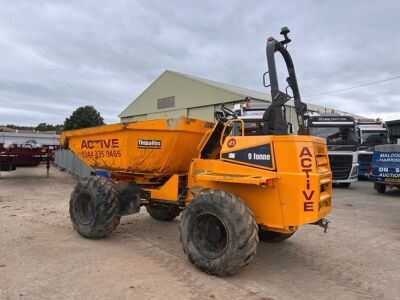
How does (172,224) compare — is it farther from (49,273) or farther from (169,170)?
(49,273)

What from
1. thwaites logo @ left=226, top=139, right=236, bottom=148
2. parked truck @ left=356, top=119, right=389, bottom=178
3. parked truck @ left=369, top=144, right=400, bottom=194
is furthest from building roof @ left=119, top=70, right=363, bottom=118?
thwaites logo @ left=226, top=139, right=236, bottom=148

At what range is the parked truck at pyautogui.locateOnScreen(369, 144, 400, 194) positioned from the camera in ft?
44.9

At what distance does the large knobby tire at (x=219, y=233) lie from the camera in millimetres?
4719

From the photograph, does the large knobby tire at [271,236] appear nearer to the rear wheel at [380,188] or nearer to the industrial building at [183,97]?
the rear wheel at [380,188]

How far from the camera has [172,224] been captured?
7.84 m

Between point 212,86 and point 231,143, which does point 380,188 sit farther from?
point 212,86

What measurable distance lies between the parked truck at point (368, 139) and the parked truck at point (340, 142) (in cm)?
475

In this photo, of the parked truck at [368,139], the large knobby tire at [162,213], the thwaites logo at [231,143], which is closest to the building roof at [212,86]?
the parked truck at [368,139]

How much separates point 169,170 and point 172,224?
1654 millimetres

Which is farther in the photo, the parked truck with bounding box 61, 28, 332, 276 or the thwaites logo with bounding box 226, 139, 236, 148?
the thwaites logo with bounding box 226, 139, 236, 148

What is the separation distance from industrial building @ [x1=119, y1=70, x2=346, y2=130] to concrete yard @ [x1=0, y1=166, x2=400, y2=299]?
19.6 meters

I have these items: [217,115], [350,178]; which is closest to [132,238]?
[217,115]

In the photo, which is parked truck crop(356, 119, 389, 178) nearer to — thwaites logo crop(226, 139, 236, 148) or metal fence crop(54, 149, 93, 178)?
metal fence crop(54, 149, 93, 178)

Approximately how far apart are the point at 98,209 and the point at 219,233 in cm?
226
